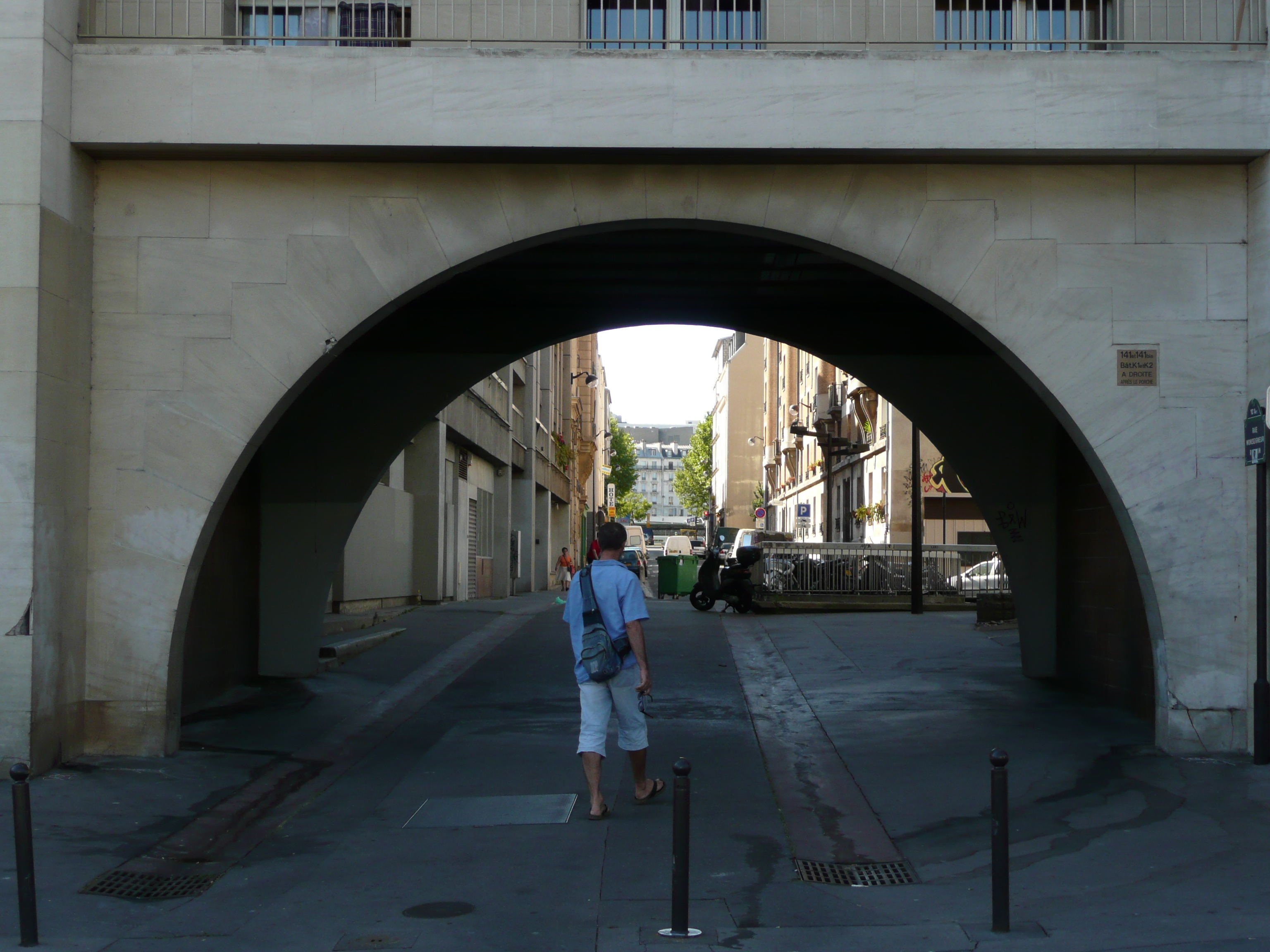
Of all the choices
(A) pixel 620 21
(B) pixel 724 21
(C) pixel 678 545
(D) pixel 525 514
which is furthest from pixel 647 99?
(C) pixel 678 545

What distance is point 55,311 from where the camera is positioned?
9.12 metres

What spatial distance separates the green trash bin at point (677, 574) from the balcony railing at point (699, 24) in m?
22.0

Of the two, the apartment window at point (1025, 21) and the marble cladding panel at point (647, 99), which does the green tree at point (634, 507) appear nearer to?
the apartment window at point (1025, 21)

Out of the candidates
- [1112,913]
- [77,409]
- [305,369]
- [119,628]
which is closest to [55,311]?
[77,409]

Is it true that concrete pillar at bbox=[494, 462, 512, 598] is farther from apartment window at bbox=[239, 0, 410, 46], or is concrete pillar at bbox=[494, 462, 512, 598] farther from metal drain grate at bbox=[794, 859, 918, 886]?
metal drain grate at bbox=[794, 859, 918, 886]

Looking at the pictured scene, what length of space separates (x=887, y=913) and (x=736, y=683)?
8438 millimetres

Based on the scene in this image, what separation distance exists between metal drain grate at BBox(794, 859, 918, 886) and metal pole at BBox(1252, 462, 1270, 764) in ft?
11.9

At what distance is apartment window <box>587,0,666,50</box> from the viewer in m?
10.7

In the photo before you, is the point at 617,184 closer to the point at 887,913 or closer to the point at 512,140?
the point at 512,140

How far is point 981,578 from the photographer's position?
2633cm

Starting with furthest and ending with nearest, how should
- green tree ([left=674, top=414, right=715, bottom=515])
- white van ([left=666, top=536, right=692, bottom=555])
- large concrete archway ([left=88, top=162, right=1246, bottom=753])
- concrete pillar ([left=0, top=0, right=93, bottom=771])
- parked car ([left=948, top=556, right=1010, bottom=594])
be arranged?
green tree ([left=674, top=414, right=715, bottom=515]) < white van ([left=666, top=536, right=692, bottom=555]) < parked car ([left=948, top=556, right=1010, bottom=594]) < large concrete archway ([left=88, top=162, right=1246, bottom=753]) < concrete pillar ([left=0, top=0, right=93, bottom=771])

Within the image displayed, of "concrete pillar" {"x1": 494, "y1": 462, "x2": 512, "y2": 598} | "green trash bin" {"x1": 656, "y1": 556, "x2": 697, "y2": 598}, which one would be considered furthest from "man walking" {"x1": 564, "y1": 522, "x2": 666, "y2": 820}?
"concrete pillar" {"x1": 494, "y1": 462, "x2": 512, "y2": 598}

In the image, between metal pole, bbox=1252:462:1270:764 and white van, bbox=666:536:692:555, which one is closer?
metal pole, bbox=1252:462:1270:764

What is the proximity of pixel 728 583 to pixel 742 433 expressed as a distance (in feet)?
260
